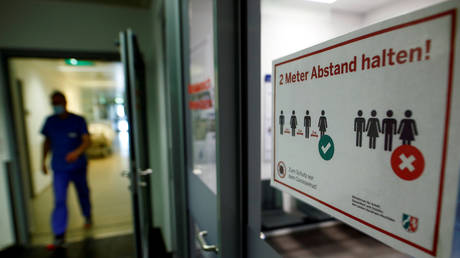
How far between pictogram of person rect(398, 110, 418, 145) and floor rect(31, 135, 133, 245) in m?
2.92

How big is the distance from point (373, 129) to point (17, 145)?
3053mm

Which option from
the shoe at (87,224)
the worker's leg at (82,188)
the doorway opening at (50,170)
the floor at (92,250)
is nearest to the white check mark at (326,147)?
the doorway opening at (50,170)

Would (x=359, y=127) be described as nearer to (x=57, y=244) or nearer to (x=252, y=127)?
(x=252, y=127)

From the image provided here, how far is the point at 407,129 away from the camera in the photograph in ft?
0.87

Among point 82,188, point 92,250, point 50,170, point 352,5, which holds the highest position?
point 352,5

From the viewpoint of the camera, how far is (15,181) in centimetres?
219

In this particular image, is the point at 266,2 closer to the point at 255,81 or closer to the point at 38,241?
the point at 255,81

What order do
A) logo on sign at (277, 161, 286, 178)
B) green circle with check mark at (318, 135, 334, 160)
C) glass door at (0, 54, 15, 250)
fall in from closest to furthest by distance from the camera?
1. green circle with check mark at (318, 135, 334, 160)
2. logo on sign at (277, 161, 286, 178)
3. glass door at (0, 54, 15, 250)

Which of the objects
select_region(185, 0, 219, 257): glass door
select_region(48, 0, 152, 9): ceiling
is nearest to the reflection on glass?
select_region(185, 0, 219, 257): glass door

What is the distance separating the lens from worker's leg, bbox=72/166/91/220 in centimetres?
246

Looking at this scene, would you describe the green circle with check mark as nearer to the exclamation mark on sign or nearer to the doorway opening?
the exclamation mark on sign

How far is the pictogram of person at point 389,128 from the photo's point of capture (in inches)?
11.0

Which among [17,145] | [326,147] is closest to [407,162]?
[326,147]

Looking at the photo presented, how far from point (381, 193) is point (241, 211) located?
1.47 feet
